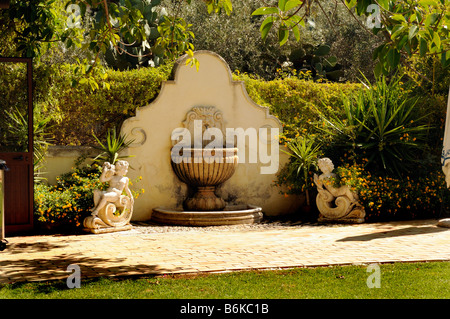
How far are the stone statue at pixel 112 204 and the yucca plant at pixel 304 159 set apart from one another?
294 centimetres

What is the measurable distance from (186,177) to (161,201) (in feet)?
1.97

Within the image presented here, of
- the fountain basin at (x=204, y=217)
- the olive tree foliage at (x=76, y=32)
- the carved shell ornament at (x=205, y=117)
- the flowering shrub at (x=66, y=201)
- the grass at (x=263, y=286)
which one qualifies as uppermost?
the olive tree foliage at (x=76, y=32)

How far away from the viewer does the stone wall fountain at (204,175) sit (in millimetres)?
9844

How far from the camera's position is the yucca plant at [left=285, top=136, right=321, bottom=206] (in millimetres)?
10523

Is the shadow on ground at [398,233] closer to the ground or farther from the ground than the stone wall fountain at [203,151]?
closer to the ground

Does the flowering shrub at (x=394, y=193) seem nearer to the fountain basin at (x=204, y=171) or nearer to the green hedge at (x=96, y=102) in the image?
the fountain basin at (x=204, y=171)

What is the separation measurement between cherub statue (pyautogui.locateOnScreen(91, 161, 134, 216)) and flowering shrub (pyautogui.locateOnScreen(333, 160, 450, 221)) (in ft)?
10.8

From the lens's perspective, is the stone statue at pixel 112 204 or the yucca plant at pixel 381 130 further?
the yucca plant at pixel 381 130

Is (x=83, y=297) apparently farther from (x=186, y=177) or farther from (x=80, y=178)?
(x=186, y=177)

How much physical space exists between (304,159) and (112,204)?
339 centimetres

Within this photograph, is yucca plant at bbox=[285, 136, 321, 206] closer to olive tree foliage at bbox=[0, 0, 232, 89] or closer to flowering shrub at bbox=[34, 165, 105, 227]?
olive tree foliage at bbox=[0, 0, 232, 89]

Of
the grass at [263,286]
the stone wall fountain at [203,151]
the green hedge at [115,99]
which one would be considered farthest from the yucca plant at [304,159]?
the grass at [263,286]

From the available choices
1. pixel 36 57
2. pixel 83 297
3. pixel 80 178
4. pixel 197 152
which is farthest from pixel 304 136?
pixel 83 297
